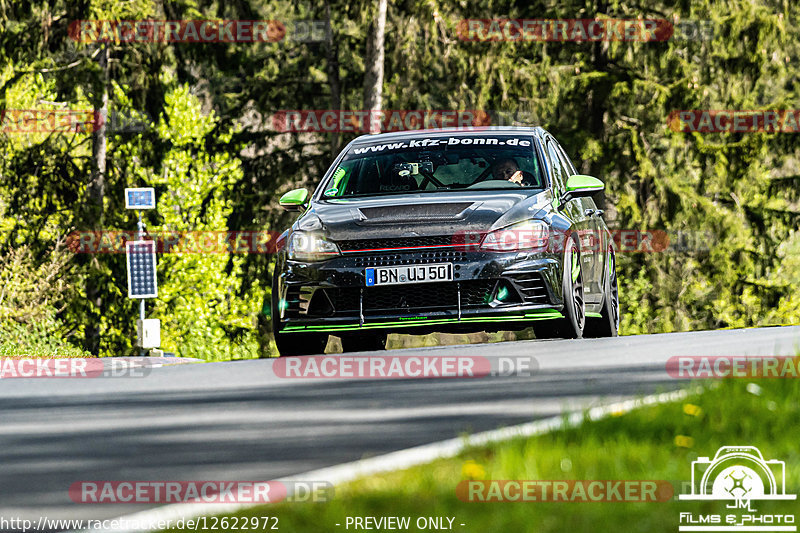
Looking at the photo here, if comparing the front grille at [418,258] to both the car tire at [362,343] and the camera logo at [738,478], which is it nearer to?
the car tire at [362,343]

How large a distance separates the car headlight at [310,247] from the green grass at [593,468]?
3.99 metres

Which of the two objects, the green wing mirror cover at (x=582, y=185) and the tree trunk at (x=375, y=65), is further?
the tree trunk at (x=375, y=65)

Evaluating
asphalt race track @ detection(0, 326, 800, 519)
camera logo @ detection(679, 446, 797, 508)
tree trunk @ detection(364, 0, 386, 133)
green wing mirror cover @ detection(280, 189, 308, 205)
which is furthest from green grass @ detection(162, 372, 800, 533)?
tree trunk @ detection(364, 0, 386, 133)

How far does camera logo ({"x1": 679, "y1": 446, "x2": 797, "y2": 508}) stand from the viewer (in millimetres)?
4594

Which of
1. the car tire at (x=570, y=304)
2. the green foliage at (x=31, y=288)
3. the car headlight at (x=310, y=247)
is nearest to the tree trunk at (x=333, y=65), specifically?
the green foliage at (x=31, y=288)

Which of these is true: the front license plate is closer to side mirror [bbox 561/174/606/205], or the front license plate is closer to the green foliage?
side mirror [bbox 561/174/606/205]

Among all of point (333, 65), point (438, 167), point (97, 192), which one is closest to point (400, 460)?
point (438, 167)

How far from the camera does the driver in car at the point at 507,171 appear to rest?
456 inches

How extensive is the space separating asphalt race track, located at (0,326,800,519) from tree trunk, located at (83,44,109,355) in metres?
23.0

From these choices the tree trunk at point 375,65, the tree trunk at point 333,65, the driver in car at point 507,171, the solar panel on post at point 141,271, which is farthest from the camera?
the tree trunk at point 333,65

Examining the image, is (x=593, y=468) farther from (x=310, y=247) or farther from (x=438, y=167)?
(x=438, y=167)

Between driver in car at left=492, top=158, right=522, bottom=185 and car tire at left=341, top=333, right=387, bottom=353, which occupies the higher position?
driver in car at left=492, top=158, right=522, bottom=185

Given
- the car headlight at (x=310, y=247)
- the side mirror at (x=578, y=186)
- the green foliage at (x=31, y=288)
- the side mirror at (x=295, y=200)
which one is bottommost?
the green foliage at (x=31, y=288)

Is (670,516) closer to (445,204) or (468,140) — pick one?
(445,204)
